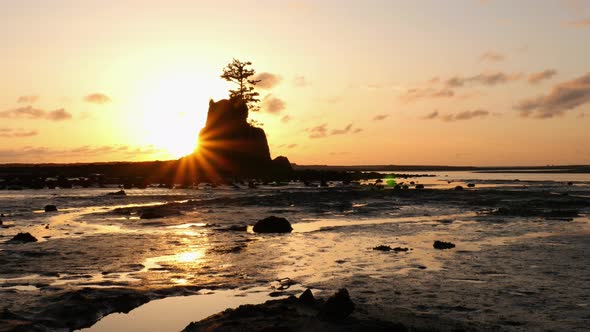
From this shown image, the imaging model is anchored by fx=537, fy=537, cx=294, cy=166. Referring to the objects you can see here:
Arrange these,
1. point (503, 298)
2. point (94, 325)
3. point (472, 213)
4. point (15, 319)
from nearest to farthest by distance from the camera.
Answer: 1. point (15, 319)
2. point (94, 325)
3. point (503, 298)
4. point (472, 213)

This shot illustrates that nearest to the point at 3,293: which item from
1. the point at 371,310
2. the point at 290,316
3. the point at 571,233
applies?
the point at 290,316

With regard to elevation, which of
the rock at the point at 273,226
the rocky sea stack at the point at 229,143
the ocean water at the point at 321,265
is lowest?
the ocean water at the point at 321,265

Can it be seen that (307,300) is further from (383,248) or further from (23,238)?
(23,238)

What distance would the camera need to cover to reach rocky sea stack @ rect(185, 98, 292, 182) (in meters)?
97.5

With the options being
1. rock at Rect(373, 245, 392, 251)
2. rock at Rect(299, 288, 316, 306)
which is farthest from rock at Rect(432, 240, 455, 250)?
rock at Rect(299, 288, 316, 306)

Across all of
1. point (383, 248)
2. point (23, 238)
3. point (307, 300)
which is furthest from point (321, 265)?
point (23, 238)

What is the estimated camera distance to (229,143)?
97.6 m

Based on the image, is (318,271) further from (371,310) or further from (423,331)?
(423,331)

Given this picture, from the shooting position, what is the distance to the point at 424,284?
1193 centimetres

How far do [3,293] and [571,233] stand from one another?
757 inches

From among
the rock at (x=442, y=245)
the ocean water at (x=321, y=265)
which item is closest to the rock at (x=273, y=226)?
the ocean water at (x=321, y=265)

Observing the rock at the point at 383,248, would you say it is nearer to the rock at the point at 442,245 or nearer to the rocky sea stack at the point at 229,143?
the rock at the point at 442,245

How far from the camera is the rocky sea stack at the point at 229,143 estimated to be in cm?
9750

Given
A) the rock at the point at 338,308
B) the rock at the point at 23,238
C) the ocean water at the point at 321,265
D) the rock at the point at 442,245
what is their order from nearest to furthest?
the rock at the point at 338,308
the ocean water at the point at 321,265
the rock at the point at 442,245
the rock at the point at 23,238
